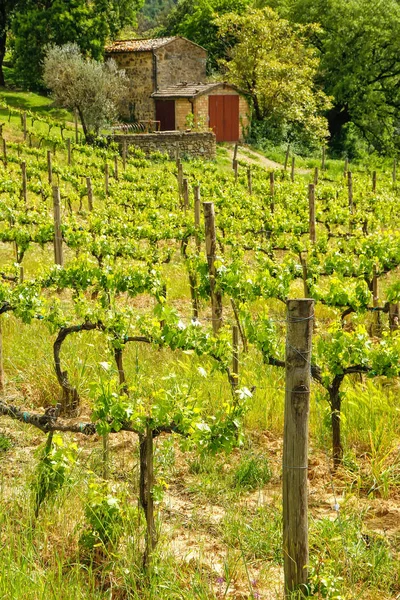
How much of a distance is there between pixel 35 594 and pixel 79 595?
0.22 m

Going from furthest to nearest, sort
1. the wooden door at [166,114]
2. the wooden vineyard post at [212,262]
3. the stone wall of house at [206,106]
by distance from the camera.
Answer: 1. the wooden door at [166,114]
2. the stone wall of house at [206,106]
3. the wooden vineyard post at [212,262]

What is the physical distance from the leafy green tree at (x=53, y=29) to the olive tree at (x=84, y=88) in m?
3.84

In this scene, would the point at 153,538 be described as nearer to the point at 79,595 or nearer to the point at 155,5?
the point at 79,595

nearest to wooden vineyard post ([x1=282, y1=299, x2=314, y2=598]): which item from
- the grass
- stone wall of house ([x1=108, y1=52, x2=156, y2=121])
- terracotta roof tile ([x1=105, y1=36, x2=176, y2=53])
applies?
the grass

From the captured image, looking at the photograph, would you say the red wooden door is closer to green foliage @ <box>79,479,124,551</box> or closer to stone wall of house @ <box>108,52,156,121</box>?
stone wall of house @ <box>108,52,156,121</box>

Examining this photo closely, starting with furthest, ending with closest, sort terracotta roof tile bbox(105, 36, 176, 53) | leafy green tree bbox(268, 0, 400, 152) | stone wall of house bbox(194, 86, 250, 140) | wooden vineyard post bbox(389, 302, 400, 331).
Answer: terracotta roof tile bbox(105, 36, 176, 53) → leafy green tree bbox(268, 0, 400, 152) → stone wall of house bbox(194, 86, 250, 140) → wooden vineyard post bbox(389, 302, 400, 331)

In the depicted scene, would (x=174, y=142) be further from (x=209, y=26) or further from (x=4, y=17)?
(x=209, y=26)

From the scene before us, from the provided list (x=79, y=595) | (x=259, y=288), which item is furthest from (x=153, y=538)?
(x=259, y=288)

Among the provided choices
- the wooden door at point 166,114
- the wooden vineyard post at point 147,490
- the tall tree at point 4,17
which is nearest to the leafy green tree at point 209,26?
the wooden door at point 166,114

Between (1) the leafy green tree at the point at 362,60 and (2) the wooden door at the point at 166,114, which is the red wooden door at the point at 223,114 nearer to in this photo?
(2) the wooden door at the point at 166,114

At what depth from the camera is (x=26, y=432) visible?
20.4ft

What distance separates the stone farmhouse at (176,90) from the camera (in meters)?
35.6

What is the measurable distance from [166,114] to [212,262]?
99.1 ft

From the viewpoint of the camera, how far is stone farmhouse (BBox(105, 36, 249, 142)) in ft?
117
